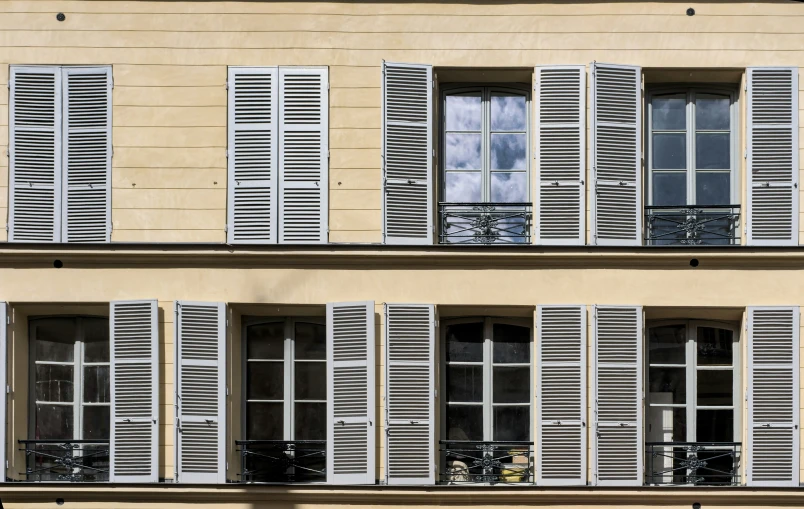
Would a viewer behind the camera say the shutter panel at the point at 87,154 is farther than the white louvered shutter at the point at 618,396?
Yes

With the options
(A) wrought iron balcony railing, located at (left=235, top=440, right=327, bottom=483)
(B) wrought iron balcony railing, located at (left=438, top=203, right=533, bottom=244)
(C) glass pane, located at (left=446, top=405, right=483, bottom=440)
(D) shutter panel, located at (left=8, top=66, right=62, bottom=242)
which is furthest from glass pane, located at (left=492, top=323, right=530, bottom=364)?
(D) shutter panel, located at (left=8, top=66, right=62, bottom=242)

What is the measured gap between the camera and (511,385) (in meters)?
13.7

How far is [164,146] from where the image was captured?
13531mm

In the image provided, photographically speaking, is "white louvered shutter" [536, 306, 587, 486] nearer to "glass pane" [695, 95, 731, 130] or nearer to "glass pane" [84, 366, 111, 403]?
"glass pane" [695, 95, 731, 130]

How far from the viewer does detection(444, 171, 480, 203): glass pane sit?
45.1ft

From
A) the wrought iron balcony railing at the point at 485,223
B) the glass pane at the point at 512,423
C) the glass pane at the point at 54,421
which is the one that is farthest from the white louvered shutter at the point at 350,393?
the glass pane at the point at 54,421

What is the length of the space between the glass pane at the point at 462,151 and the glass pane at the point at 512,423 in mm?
2952

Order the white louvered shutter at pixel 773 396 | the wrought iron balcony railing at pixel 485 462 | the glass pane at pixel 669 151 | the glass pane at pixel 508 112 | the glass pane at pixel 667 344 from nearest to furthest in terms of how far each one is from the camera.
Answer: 1. the white louvered shutter at pixel 773 396
2. the wrought iron balcony railing at pixel 485 462
3. the glass pane at pixel 667 344
4. the glass pane at pixel 669 151
5. the glass pane at pixel 508 112

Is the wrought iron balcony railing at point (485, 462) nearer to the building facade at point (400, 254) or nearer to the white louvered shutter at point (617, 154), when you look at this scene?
the building facade at point (400, 254)

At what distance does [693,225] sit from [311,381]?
4.91 metres

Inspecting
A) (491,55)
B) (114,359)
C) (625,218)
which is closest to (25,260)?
(114,359)

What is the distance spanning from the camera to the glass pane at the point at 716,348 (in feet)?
44.6

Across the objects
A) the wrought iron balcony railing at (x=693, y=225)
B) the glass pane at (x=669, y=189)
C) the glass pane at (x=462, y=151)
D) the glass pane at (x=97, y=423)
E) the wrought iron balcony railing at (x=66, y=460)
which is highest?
the glass pane at (x=462, y=151)

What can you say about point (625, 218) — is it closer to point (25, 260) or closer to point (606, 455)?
point (606, 455)
